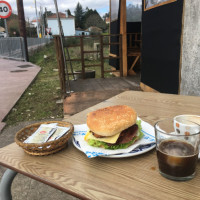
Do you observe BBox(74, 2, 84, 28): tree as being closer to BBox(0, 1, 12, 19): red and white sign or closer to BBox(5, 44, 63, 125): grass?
BBox(0, 1, 12, 19): red and white sign

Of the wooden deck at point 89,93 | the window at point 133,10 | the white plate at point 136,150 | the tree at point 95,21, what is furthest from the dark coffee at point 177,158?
the tree at point 95,21

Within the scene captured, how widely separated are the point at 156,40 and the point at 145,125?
357 cm

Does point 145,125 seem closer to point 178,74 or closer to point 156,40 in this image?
point 178,74

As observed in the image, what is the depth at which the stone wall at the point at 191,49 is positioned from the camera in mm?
3023

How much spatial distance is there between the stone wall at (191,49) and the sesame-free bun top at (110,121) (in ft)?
7.90

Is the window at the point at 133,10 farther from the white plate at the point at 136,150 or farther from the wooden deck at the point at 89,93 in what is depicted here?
the white plate at the point at 136,150

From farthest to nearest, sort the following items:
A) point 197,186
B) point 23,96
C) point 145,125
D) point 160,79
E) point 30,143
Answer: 1. point 23,96
2. point 160,79
3. point 145,125
4. point 30,143
5. point 197,186

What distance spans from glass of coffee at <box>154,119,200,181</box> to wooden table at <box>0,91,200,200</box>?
0.10 feet

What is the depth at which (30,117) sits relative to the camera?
437 centimetres

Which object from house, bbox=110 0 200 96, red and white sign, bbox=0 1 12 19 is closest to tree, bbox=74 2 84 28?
red and white sign, bbox=0 1 12 19

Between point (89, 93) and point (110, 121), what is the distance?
11.6 feet

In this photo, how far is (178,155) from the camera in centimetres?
80

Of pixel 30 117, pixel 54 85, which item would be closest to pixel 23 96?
pixel 54 85

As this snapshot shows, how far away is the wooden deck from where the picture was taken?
12.2 ft
